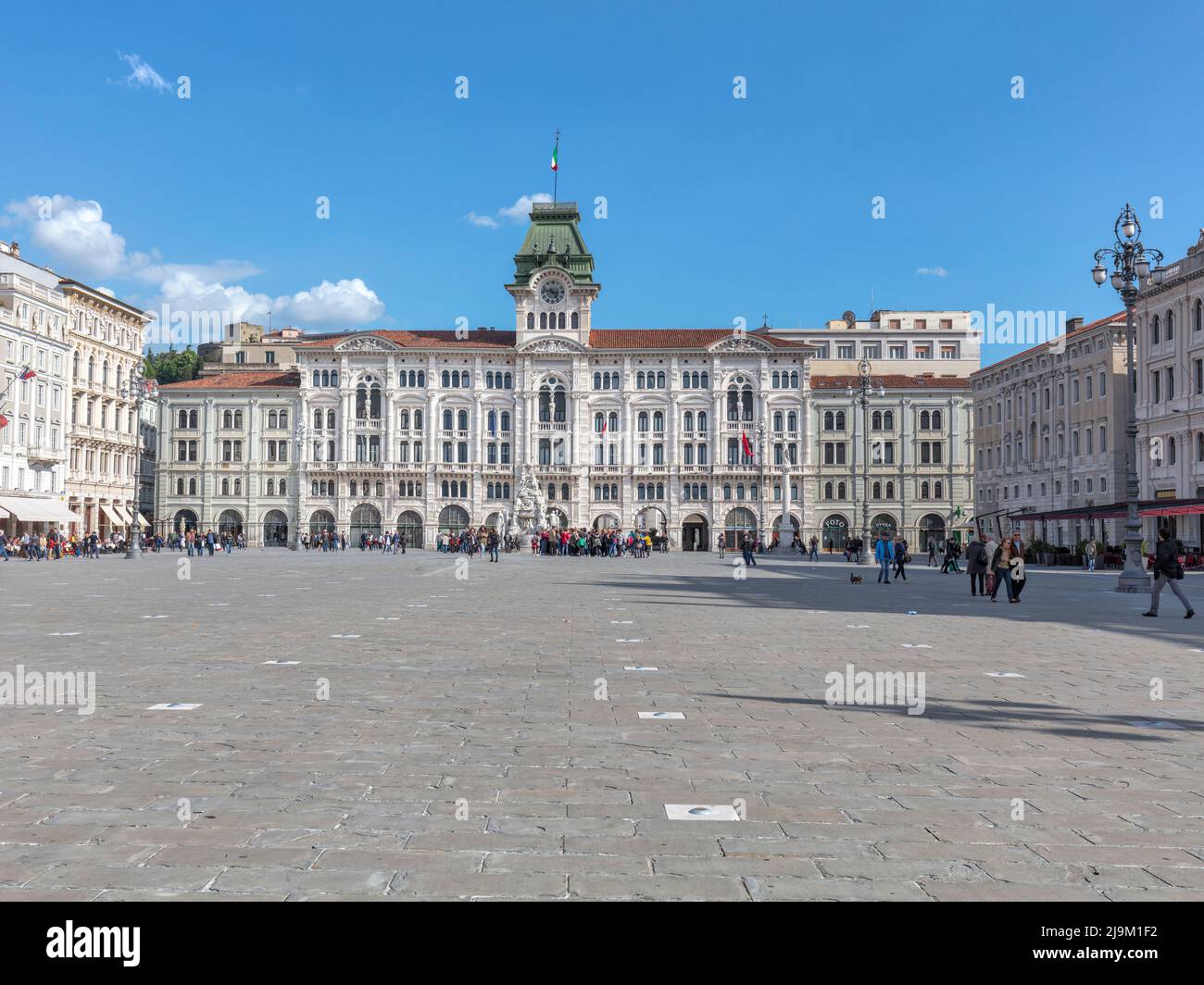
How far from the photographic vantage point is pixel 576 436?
282 ft

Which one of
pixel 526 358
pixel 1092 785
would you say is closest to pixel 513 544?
pixel 526 358

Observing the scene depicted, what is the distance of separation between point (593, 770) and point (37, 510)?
62525 millimetres

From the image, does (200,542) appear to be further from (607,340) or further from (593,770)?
(593,770)

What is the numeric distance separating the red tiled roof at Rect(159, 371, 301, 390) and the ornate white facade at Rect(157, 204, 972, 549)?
1.63ft

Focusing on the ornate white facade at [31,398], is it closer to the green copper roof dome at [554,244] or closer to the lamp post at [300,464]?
the lamp post at [300,464]

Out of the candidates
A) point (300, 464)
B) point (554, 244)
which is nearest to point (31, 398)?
point (300, 464)

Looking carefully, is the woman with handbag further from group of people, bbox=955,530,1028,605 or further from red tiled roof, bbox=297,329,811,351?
red tiled roof, bbox=297,329,811,351

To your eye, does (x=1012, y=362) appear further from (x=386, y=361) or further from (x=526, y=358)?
(x=386, y=361)

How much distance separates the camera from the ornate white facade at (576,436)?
280 ft

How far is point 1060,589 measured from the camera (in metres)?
28.9

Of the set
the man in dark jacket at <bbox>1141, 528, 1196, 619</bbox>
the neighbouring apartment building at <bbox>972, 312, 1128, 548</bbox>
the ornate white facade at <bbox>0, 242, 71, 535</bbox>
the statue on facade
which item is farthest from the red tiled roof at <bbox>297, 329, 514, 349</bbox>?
the man in dark jacket at <bbox>1141, 528, 1196, 619</bbox>

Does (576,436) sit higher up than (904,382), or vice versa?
(904,382)
